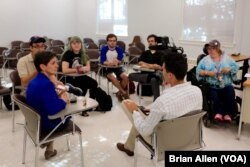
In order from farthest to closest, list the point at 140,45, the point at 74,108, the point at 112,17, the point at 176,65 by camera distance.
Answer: the point at 112,17 < the point at 140,45 < the point at 74,108 < the point at 176,65

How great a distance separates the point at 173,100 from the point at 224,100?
1959mm

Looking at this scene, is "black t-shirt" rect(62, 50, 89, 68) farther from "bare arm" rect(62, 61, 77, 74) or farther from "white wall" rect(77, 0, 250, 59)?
"white wall" rect(77, 0, 250, 59)

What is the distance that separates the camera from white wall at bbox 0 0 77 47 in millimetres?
7767

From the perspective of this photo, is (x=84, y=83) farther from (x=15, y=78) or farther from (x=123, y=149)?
(x=123, y=149)

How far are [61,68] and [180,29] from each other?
4071 millimetres

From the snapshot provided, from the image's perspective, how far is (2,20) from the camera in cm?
762

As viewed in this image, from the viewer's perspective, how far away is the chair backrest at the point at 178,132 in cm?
186

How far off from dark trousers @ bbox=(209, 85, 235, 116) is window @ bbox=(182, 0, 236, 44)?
3.23m

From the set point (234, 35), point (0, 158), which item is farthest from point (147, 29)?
point (0, 158)

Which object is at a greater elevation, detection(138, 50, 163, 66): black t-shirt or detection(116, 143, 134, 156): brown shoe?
detection(138, 50, 163, 66): black t-shirt

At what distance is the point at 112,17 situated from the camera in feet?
29.7

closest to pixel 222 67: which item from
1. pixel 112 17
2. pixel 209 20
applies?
pixel 209 20

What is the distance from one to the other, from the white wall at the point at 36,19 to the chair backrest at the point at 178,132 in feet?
23.1

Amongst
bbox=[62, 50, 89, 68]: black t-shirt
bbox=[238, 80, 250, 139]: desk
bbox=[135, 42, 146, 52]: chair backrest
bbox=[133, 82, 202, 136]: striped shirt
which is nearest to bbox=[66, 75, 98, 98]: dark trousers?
bbox=[62, 50, 89, 68]: black t-shirt
